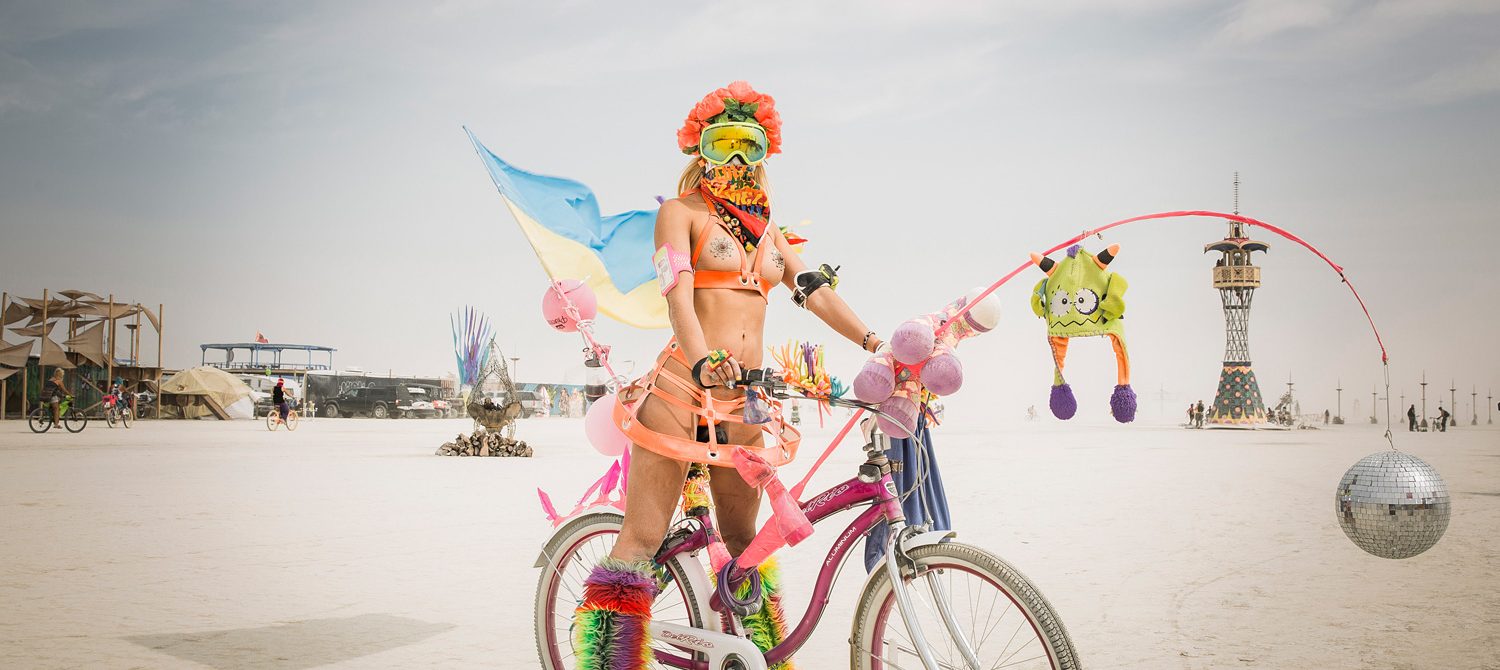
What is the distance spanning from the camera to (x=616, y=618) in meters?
3.27

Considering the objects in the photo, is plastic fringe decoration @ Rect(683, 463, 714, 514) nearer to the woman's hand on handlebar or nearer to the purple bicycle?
the purple bicycle

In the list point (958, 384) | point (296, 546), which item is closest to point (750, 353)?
point (958, 384)

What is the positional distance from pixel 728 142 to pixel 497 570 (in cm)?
467

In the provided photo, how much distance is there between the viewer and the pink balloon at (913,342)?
299cm

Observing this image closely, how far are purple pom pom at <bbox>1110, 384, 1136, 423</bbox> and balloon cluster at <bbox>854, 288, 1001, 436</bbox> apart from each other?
0.96 m

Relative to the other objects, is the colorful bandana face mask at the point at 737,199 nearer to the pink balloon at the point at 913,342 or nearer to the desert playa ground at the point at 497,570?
the pink balloon at the point at 913,342

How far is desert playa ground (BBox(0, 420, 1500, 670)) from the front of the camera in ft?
15.2

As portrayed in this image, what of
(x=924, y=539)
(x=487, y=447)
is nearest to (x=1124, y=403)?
(x=924, y=539)

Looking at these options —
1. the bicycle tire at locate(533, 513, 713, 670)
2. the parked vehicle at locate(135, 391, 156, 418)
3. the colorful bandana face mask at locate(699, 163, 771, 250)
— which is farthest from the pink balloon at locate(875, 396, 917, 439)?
the parked vehicle at locate(135, 391, 156, 418)

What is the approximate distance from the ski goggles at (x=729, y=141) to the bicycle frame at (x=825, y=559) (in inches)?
46.1

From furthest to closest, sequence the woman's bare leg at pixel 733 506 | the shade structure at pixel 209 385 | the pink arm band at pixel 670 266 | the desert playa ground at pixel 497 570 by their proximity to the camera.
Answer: the shade structure at pixel 209 385, the desert playa ground at pixel 497 570, the woman's bare leg at pixel 733 506, the pink arm band at pixel 670 266

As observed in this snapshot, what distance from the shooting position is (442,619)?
5.40 m

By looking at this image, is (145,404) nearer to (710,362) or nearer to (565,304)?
(565,304)

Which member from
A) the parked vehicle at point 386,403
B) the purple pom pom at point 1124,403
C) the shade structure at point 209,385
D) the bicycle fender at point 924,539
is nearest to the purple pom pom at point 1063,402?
the purple pom pom at point 1124,403
